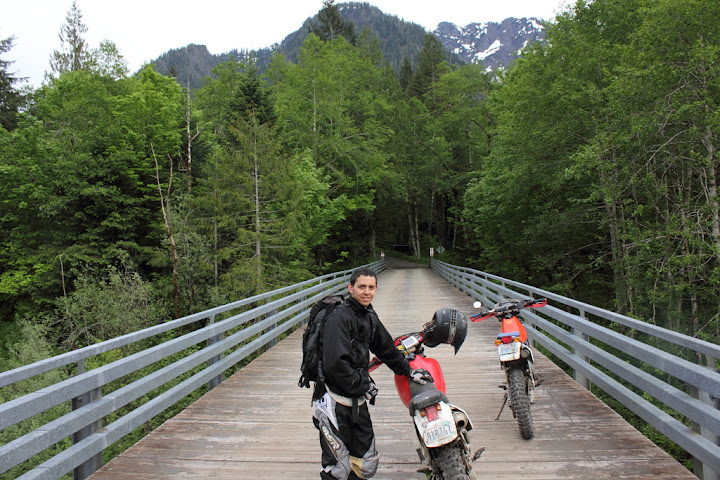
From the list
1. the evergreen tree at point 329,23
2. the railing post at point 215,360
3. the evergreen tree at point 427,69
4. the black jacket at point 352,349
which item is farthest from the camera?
the evergreen tree at point 427,69

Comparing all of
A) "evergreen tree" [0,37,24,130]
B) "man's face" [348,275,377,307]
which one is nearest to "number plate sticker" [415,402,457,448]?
"man's face" [348,275,377,307]

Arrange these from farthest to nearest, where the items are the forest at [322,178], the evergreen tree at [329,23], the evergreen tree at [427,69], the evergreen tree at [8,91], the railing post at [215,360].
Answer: the evergreen tree at [427,69]
the evergreen tree at [329,23]
the evergreen tree at [8,91]
the forest at [322,178]
the railing post at [215,360]

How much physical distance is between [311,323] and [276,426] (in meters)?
2.33

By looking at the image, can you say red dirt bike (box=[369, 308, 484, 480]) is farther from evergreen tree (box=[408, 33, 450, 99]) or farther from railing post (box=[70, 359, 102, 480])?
evergreen tree (box=[408, 33, 450, 99])

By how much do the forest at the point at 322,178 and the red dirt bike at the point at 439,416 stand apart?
31.9ft

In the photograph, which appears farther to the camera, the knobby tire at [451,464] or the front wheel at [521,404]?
the front wheel at [521,404]

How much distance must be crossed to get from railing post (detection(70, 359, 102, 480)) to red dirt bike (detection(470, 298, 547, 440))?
323 centimetres

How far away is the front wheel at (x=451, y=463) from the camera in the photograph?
105 inches

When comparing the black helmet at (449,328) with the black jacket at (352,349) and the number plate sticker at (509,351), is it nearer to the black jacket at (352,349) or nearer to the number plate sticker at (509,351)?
the black jacket at (352,349)

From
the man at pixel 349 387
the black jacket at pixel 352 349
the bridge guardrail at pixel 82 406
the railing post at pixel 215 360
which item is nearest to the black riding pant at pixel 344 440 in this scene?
the man at pixel 349 387

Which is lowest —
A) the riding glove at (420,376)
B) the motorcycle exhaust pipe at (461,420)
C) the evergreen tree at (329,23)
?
the motorcycle exhaust pipe at (461,420)

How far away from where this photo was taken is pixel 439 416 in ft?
8.86

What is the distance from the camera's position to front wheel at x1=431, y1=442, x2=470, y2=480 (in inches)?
105

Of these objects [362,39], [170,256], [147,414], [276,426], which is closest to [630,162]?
[276,426]
